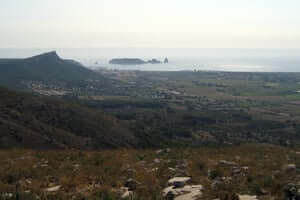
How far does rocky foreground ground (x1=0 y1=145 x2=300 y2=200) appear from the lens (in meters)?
9.58

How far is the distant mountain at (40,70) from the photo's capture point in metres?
151

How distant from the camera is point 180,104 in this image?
112250mm

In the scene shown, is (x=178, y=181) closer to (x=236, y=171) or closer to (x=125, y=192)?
(x=125, y=192)

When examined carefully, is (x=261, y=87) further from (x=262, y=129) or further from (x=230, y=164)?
(x=230, y=164)

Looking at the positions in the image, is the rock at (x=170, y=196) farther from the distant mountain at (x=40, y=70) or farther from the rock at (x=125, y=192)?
the distant mountain at (x=40, y=70)

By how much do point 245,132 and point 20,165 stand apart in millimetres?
62883

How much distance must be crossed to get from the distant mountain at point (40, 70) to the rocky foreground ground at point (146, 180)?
12780 cm

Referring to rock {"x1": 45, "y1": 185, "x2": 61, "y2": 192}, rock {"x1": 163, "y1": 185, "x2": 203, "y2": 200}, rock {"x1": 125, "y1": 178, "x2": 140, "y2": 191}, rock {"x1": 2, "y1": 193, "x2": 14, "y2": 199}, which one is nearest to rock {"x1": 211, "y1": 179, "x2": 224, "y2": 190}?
rock {"x1": 163, "y1": 185, "x2": 203, "y2": 200}

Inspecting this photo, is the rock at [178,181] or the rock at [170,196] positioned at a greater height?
the rock at [170,196]

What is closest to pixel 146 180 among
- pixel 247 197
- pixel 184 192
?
pixel 184 192

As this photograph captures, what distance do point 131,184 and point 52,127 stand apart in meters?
25.4

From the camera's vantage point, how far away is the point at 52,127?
34.8 meters

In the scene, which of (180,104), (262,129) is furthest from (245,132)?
(180,104)

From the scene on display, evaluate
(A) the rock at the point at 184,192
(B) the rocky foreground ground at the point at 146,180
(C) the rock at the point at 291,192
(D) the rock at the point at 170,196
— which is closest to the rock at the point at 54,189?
(B) the rocky foreground ground at the point at 146,180
